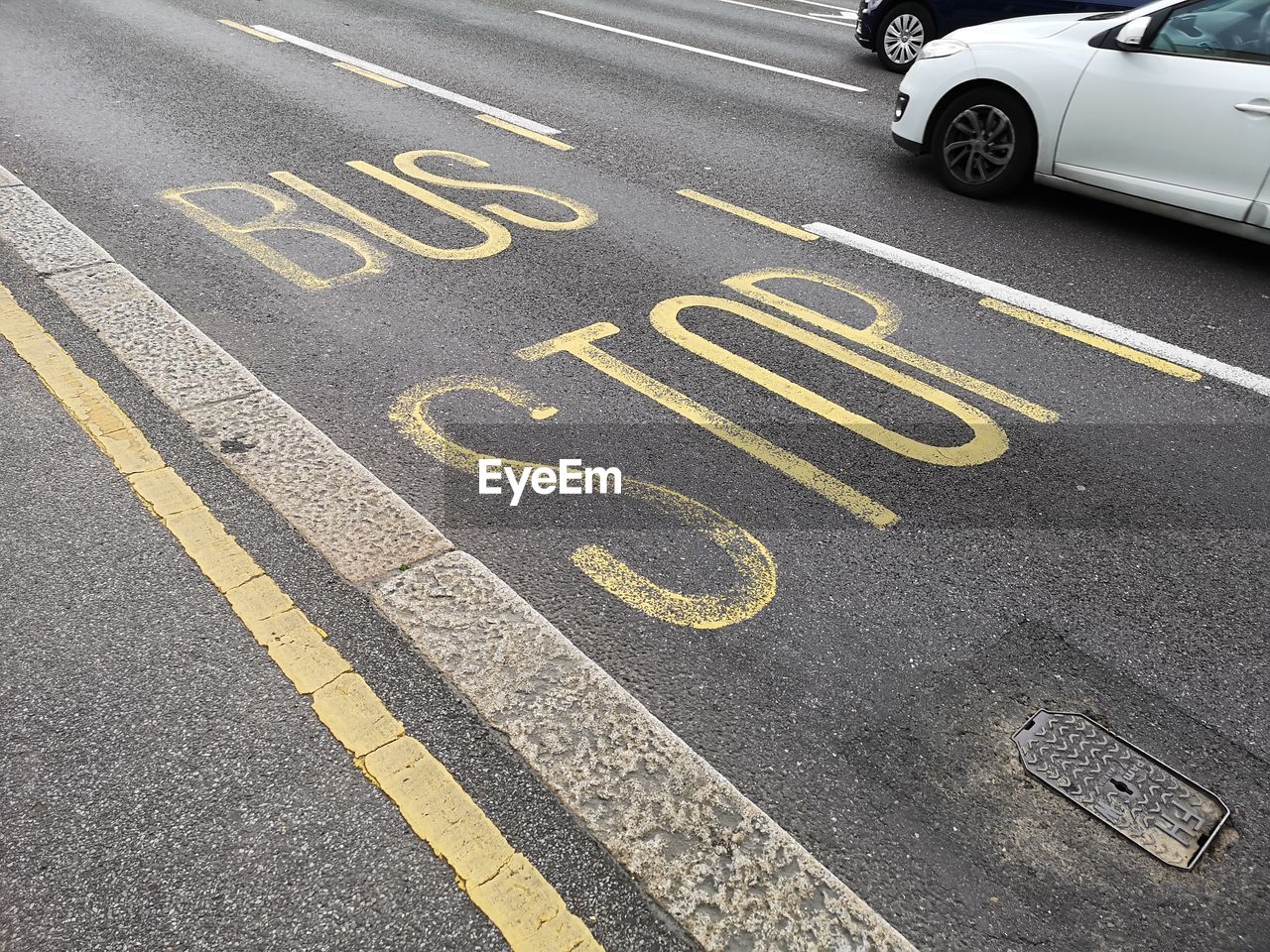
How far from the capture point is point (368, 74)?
10.2 meters

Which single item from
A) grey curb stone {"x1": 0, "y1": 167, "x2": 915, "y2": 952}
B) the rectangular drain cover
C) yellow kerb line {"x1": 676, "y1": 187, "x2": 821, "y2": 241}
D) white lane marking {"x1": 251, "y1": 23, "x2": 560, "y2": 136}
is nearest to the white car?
yellow kerb line {"x1": 676, "y1": 187, "x2": 821, "y2": 241}

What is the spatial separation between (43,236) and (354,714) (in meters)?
4.37

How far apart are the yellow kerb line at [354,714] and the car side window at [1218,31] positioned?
6.24 meters

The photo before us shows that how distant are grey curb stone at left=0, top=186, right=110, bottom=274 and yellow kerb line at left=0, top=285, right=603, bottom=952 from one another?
1601 millimetres

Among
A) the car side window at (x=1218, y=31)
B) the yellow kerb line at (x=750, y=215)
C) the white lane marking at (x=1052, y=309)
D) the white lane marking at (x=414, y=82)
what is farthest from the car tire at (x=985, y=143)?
the white lane marking at (x=414, y=82)

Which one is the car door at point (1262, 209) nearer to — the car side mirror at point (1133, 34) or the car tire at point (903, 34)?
the car side mirror at point (1133, 34)

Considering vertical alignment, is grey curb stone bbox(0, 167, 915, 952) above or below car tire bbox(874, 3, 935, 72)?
below

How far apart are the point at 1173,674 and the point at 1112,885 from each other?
93cm

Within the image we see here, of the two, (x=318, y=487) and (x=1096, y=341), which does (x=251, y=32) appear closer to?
(x=318, y=487)

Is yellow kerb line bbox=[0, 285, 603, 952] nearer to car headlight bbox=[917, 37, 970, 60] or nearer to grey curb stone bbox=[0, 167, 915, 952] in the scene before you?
grey curb stone bbox=[0, 167, 915, 952]

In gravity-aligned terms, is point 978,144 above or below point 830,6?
below

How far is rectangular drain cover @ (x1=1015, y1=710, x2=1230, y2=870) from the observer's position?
280 centimetres

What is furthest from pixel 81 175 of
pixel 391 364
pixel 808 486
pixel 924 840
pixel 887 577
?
pixel 924 840

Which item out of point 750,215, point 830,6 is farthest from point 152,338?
point 830,6
